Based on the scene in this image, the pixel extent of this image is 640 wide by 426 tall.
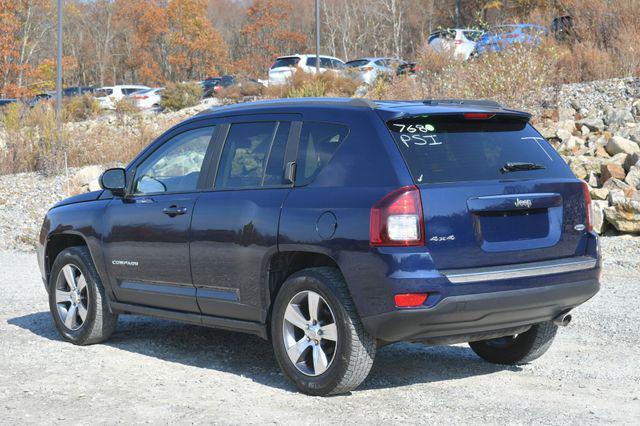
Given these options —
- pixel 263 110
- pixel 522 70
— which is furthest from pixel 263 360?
pixel 522 70

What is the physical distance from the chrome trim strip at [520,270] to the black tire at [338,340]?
64cm

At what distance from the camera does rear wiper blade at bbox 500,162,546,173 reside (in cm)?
577

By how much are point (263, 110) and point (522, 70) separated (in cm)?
1459

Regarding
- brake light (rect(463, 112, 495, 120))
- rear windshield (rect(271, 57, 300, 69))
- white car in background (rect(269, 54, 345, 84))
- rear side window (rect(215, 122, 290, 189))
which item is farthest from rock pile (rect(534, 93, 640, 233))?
rear windshield (rect(271, 57, 300, 69))

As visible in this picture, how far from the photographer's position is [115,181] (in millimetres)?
7215

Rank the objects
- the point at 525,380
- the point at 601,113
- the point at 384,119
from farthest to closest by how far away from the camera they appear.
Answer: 1. the point at 601,113
2. the point at 525,380
3. the point at 384,119

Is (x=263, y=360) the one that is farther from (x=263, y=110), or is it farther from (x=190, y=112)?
(x=190, y=112)

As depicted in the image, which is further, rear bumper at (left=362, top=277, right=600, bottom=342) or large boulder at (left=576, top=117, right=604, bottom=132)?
large boulder at (left=576, top=117, right=604, bottom=132)

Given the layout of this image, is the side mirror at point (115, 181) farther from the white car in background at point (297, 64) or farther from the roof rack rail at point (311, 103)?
the white car in background at point (297, 64)

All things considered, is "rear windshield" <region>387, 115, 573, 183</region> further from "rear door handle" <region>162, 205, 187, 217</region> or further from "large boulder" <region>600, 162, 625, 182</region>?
"large boulder" <region>600, 162, 625, 182</region>

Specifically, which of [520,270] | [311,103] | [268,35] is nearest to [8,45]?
[268,35]

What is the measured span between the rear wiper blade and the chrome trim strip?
585 mm

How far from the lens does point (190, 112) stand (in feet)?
109

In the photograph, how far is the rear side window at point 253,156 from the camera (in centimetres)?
623
